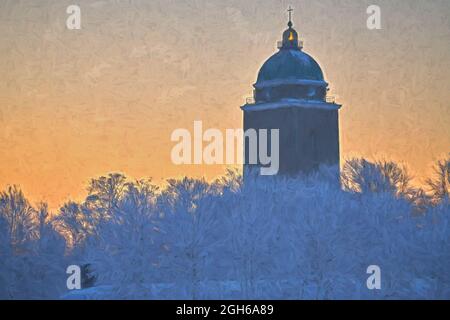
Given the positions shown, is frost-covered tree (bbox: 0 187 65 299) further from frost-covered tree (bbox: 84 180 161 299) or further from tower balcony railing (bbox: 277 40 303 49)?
tower balcony railing (bbox: 277 40 303 49)

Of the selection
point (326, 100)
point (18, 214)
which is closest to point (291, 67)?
point (326, 100)

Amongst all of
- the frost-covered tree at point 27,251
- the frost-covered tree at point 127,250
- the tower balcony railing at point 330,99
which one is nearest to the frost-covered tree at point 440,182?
the tower balcony railing at point 330,99

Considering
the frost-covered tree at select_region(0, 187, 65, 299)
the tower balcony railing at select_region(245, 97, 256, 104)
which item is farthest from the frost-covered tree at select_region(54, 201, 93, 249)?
the tower balcony railing at select_region(245, 97, 256, 104)

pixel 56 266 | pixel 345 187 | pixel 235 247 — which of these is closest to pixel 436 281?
pixel 235 247

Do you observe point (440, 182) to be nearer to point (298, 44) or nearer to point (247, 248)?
point (298, 44)

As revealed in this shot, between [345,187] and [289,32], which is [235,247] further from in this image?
[289,32]

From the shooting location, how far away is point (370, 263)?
65688 mm

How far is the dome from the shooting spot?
8306 cm

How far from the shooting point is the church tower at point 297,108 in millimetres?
82750

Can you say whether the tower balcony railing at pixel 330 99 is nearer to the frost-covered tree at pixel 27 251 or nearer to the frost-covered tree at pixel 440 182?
the frost-covered tree at pixel 440 182

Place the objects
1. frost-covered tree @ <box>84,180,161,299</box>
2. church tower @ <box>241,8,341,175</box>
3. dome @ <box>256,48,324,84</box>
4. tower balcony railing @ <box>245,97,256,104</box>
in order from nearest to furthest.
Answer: frost-covered tree @ <box>84,180,161,299</box>, church tower @ <box>241,8,341,175</box>, dome @ <box>256,48,324,84</box>, tower balcony railing @ <box>245,97,256,104</box>

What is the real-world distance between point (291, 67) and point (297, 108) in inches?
94.5

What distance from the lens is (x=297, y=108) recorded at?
83312mm
